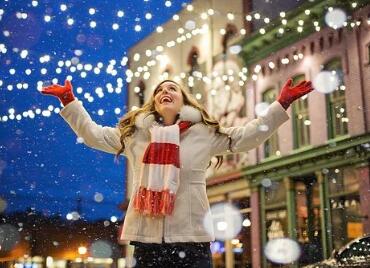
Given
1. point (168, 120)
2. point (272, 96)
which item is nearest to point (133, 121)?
point (168, 120)

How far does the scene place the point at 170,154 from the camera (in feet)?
12.5

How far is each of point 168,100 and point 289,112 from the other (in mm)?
11966

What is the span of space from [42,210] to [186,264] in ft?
143

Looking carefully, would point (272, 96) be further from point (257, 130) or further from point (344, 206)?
point (257, 130)

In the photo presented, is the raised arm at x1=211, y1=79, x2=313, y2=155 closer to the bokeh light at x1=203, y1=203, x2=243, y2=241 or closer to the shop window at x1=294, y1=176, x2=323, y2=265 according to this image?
the shop window at x1=294, y1=176, x2=323, y2=265

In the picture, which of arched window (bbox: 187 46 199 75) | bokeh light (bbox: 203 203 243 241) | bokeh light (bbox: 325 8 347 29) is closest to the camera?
bokeh light (bbox: 325 8 347 29)

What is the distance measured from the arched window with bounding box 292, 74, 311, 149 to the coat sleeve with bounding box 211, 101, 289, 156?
11.5m

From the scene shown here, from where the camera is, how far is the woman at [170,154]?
12.2ft

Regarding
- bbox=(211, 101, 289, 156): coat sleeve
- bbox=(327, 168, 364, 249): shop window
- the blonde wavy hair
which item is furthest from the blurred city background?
bbox=(211, 101, 289, 156): coat sleeve

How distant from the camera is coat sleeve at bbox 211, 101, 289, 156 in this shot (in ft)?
13.1

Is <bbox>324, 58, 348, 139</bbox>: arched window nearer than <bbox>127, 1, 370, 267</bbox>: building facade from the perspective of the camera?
No

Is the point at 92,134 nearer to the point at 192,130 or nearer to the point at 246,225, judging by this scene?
the point at 192,130

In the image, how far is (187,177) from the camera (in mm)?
3873

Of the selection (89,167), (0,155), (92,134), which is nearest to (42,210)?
(89,167)
